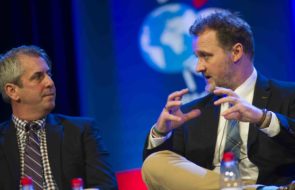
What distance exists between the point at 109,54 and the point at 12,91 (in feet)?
3.48

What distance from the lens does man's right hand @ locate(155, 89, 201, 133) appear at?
2365 mm

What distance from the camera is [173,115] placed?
242cm

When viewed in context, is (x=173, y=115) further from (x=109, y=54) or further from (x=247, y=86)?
(x=109, y=54)

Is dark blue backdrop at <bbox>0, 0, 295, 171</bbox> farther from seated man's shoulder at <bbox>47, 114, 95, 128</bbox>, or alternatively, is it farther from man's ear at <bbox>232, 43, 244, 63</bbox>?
man's ear at <bbox>232, 43, 244, 63</bbox>

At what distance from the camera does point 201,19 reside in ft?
9.12

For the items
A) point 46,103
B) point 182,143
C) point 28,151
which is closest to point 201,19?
point 182,143

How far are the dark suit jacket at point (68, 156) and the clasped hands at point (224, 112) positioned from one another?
1.27 ft

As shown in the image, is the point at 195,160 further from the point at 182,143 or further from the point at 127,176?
the point at 127,176

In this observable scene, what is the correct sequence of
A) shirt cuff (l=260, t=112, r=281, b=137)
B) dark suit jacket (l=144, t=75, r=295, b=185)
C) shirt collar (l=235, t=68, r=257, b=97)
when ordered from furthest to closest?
shirt collar (l=235, t=68, r=257, b=97) → dark suit jacket (l=144, t=75, r=295, b=185) → shirt cuff (l=260, t=112, r=281, b=137)

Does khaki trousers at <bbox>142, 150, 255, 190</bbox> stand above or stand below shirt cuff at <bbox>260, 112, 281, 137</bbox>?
below

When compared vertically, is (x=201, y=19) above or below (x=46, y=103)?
above

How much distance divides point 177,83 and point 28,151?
1.30 meters

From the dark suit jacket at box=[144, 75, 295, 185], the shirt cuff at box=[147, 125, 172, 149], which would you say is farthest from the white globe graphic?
the shirt cuff at box=[147, 125, 172, 149]

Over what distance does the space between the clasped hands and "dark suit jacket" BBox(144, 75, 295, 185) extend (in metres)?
0.14
